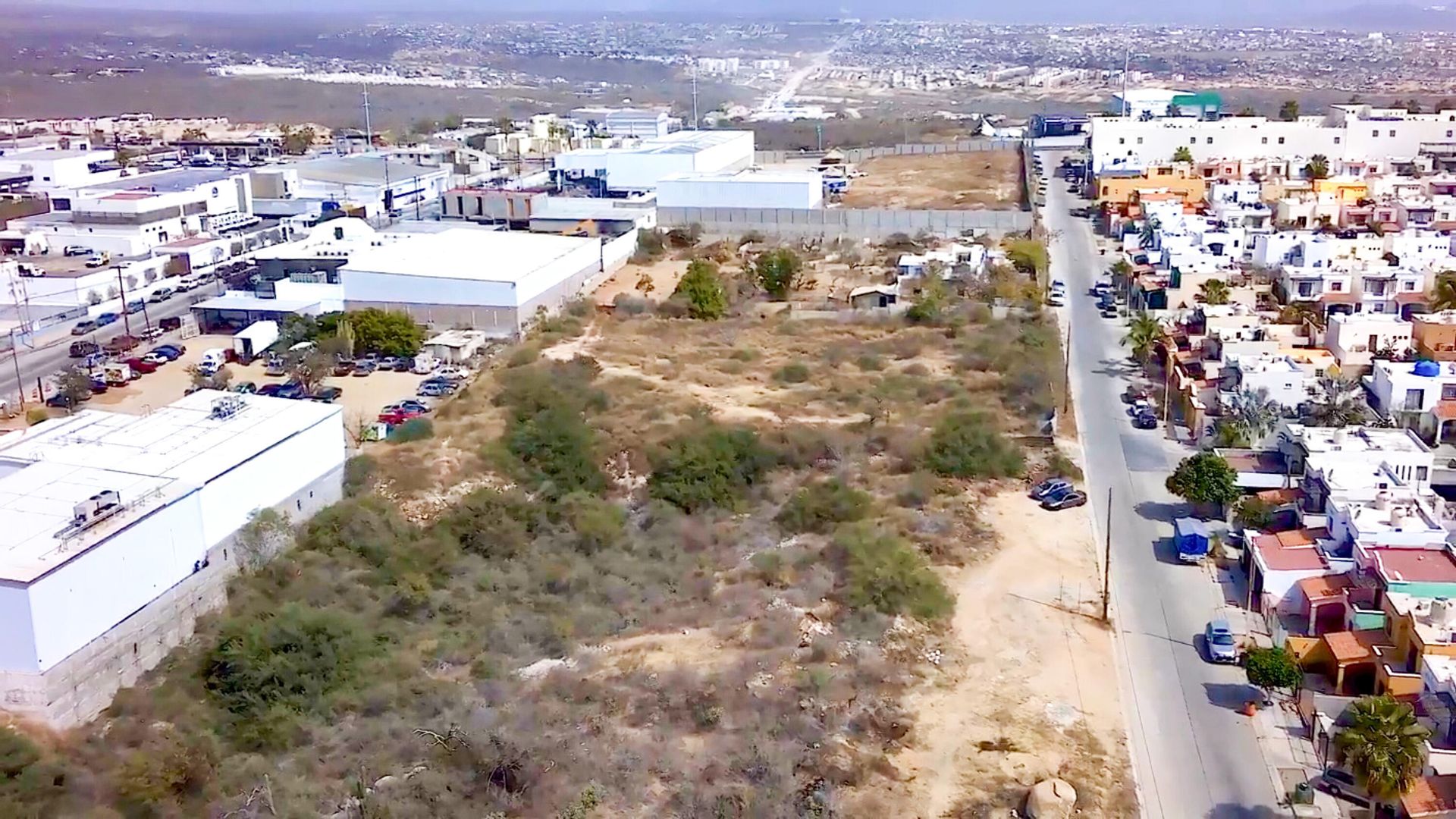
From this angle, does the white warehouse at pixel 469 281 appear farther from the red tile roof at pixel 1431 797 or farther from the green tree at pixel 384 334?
the red tile roof at pixel 1431 797

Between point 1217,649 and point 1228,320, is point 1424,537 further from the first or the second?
point 1228,320

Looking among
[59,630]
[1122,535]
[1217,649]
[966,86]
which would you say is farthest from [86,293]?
[966,86]

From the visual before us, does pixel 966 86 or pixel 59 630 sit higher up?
pixel 966 86

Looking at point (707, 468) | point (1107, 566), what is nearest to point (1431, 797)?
point (1107, 566)

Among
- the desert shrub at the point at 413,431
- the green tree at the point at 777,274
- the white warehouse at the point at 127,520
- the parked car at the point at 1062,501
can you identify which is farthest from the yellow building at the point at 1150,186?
the white warehouse at the point at 127,520

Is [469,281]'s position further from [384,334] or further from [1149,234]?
[1149,234]
